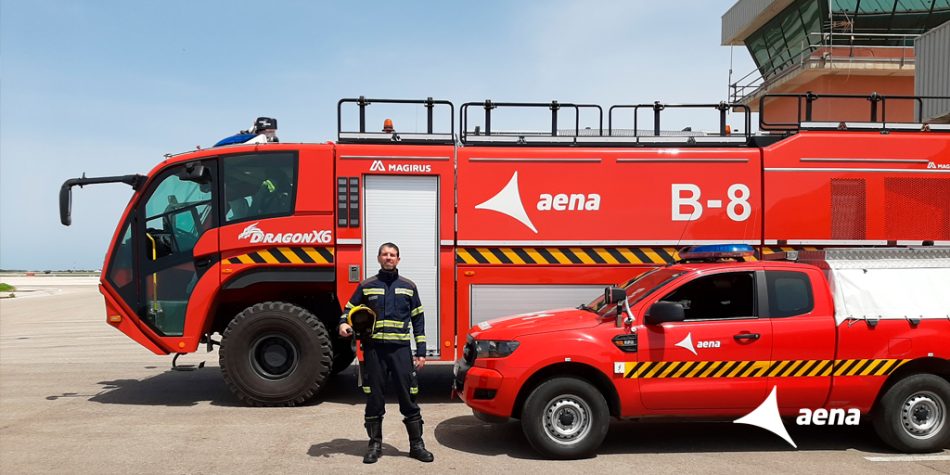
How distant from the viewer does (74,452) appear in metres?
6.34

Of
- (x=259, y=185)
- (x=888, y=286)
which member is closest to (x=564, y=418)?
(x=888, y=286)

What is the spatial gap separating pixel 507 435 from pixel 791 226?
437cm

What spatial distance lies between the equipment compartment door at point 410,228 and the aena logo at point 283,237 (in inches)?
19.9

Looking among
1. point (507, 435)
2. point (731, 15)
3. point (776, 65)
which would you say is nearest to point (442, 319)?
point (507, 435)

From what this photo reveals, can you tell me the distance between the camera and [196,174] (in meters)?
8.34

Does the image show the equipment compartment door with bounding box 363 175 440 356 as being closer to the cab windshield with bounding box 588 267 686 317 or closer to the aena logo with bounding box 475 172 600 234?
the aena logo with bounding box 475 172 600 234

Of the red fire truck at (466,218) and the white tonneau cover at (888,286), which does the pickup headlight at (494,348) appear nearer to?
the red fire truck at (466,218)

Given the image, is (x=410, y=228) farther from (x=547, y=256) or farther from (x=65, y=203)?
(x=65, y=203)

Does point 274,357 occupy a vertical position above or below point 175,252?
below

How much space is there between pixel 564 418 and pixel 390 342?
1.65 meters

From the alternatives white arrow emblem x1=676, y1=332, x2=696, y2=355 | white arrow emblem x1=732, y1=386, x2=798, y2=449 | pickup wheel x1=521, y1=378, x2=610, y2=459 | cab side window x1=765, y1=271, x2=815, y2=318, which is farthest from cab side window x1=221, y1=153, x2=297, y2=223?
white arrow emblem x1=732, y1=386, x2=798, y2=449

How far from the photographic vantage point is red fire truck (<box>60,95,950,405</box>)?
27.4ft

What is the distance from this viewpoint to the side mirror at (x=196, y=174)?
8.34 meters

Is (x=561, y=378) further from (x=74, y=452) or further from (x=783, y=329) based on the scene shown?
(x=74, y=452)
